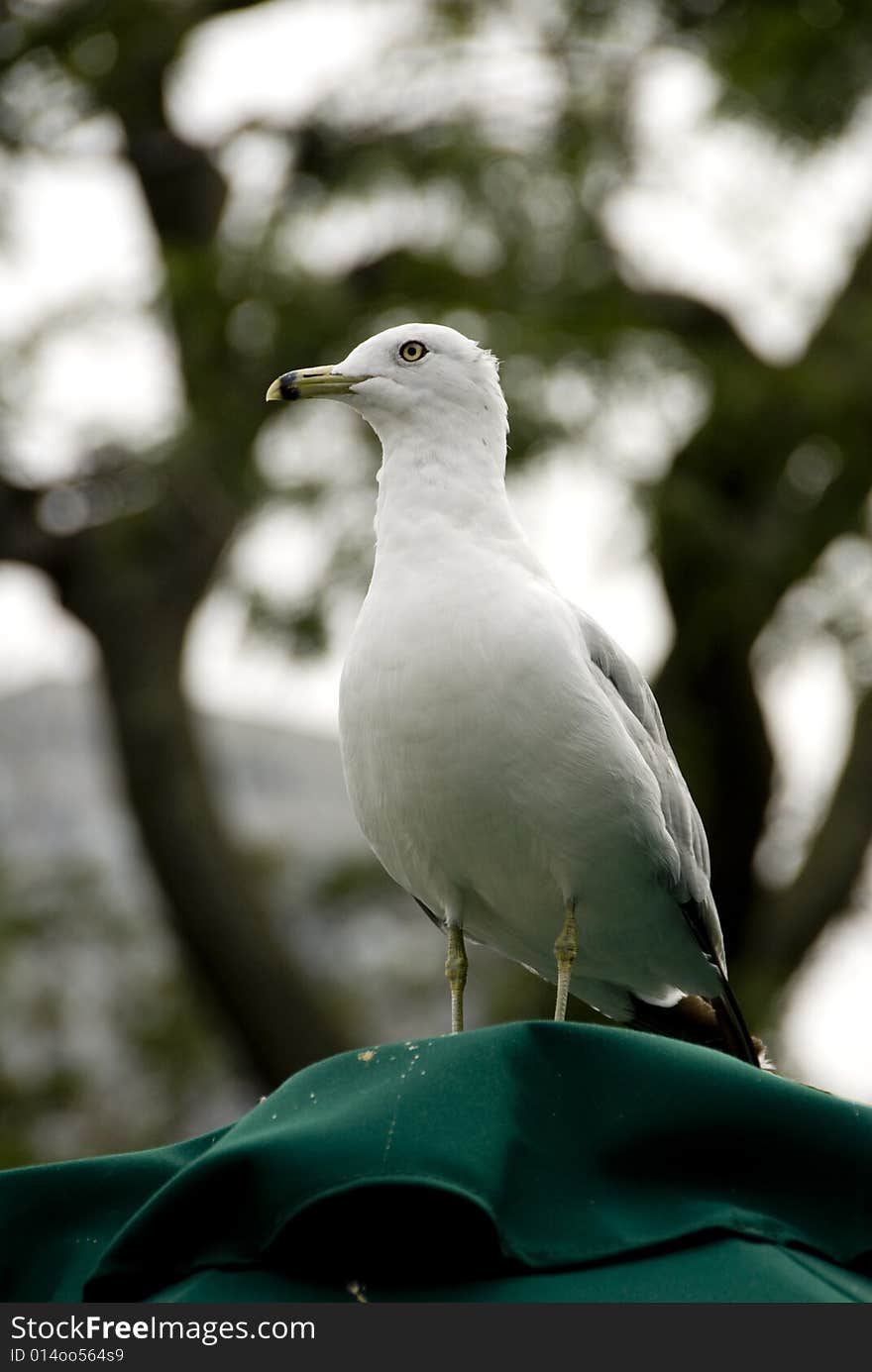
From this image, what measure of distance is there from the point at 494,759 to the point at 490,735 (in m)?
0.03

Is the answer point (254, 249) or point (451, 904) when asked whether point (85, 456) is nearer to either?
point (254, 249)

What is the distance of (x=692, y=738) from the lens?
8.49 metres

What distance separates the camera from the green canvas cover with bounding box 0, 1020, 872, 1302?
1.70m

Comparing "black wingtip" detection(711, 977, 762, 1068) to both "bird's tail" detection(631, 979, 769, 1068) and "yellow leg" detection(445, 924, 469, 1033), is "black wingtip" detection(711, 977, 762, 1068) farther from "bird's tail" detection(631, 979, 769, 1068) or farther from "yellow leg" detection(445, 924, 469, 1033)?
"yellow leg" detection(445, 924, 469, 1033)

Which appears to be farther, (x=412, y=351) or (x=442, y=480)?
(x=412, y=351)

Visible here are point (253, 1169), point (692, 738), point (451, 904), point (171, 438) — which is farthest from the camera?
point (692, 738)

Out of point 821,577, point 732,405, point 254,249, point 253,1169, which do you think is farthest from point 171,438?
point 253,1169

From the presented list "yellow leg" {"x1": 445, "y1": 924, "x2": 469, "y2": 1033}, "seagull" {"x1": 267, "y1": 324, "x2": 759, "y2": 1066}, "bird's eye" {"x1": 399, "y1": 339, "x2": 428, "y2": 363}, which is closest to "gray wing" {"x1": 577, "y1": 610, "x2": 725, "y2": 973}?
"seagull" {"x1": 267, "y1": 324, "x2": 759, "y2": 1066}

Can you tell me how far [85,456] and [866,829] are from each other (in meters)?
4.19

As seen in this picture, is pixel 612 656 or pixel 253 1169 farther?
pixel 612 656

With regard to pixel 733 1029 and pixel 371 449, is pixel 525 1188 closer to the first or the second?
pixel 733 1029

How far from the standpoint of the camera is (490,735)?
241cm

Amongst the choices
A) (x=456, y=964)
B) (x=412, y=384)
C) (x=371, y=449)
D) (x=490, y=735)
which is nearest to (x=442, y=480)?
(x=412, y=384)

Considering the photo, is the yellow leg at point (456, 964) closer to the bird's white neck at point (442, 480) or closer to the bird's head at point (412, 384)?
the bird's white neck at point (442, 480)
